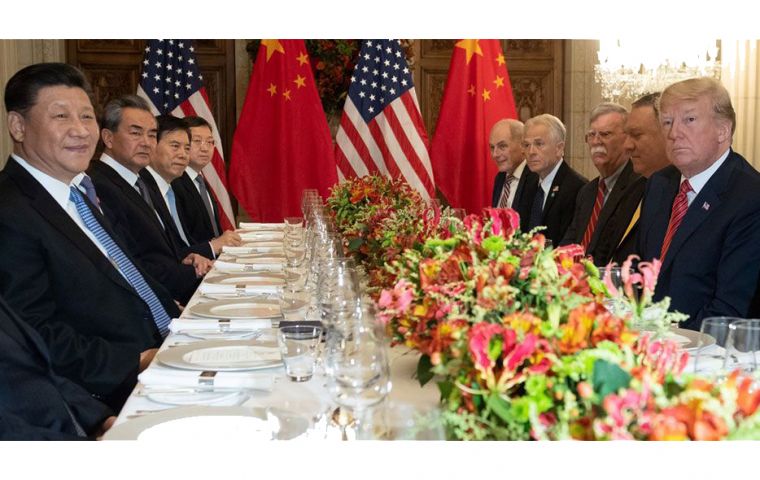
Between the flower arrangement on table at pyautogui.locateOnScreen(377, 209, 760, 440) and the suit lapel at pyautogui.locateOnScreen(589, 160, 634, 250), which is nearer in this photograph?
the flower arrangement on table at pyautogui.locateOnScreen(377, 209, 760, 440)

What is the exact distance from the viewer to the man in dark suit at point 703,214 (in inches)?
118

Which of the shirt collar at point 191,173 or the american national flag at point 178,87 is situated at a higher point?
the american national flag at point 178,87

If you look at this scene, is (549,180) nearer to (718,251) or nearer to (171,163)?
(171,163)

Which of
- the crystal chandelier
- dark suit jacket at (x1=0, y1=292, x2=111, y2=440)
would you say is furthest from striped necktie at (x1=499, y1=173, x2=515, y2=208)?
dark suit jacket at (x1=0, y1=292, x2=111, y2=440)

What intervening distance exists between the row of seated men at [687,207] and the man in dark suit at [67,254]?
1446 millimetres

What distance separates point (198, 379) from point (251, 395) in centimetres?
14

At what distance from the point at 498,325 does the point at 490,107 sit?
682 centimetres

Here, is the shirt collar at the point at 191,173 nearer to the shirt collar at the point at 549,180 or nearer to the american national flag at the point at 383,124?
the american national flag at the point at 383,124

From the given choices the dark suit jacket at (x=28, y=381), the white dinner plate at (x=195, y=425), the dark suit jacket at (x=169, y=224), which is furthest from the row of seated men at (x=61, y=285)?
the dark suit jacket at (x=169, y=224)

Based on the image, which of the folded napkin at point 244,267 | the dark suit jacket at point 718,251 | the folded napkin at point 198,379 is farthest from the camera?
the folded napkin at point 244,267

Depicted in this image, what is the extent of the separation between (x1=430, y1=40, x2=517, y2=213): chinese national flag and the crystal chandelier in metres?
0.92

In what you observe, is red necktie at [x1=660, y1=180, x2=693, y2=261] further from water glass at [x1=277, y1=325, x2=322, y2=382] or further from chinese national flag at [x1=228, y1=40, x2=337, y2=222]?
chinese national flag at [x1=228, y1=40, x2=337, y2=222]

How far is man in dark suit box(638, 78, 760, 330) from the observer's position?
3008 mm

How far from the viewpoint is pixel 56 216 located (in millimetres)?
2787
